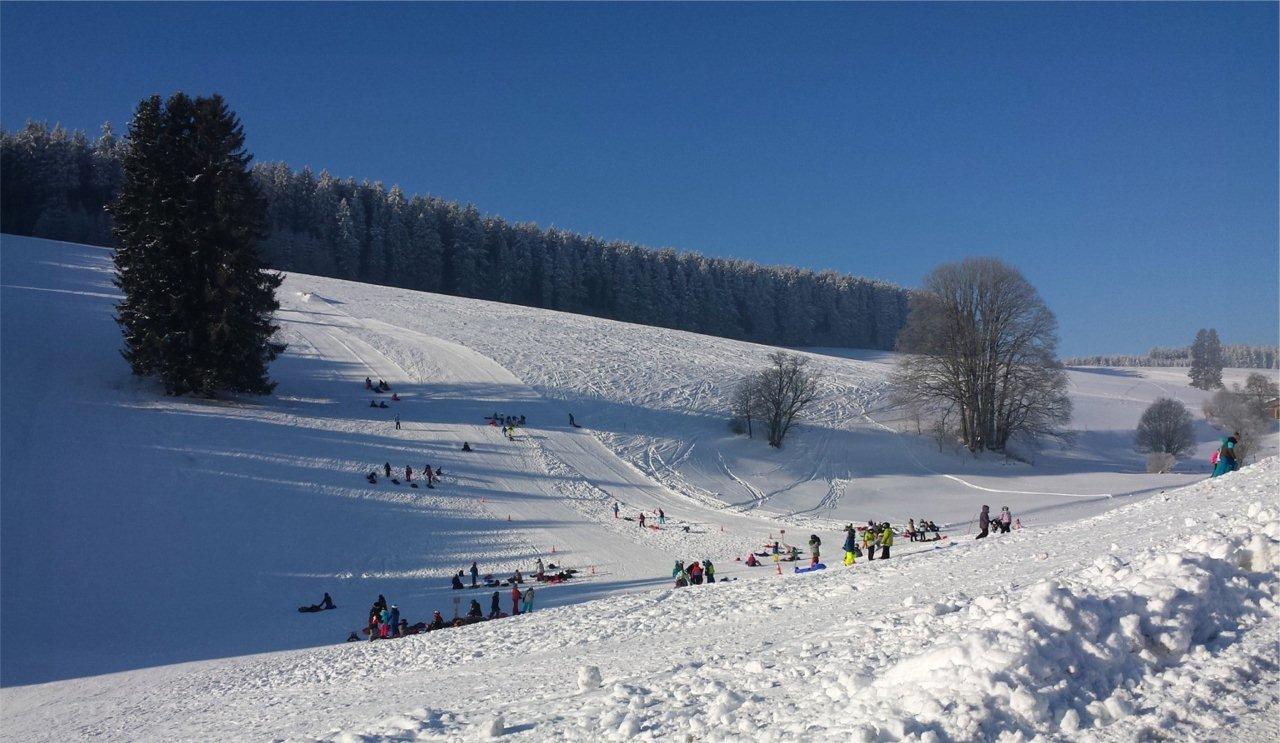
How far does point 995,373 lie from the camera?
48.2 meters

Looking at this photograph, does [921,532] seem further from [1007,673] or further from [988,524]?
[1007,673]

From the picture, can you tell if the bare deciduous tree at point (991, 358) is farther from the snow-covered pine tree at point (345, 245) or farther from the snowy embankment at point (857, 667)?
the snow-covered pine tree at point (345, 245)

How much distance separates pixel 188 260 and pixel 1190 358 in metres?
106

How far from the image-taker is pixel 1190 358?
9375 cm

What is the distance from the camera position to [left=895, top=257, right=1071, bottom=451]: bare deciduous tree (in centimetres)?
4759

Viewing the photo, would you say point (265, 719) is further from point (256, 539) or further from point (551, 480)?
point (551, 480)

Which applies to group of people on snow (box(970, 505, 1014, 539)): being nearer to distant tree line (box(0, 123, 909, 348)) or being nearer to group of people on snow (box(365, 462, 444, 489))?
group of people on snow (box(365, 462, 444, 489))

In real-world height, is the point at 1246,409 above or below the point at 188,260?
below

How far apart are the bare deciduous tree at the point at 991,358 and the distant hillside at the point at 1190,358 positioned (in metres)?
61.7

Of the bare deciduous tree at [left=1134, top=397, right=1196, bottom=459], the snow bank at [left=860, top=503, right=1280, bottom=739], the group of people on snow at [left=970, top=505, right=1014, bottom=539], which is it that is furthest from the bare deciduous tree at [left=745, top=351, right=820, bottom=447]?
the snow bank at [left=860, top=503, right=1280, bottom=739]

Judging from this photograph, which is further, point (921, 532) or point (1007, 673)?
point (921, 532)

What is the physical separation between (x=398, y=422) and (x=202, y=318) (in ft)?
34.2

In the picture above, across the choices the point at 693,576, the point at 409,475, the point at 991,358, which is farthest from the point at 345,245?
the point at 693,576

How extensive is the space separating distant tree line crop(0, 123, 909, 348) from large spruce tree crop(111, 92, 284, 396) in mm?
→ 35624
